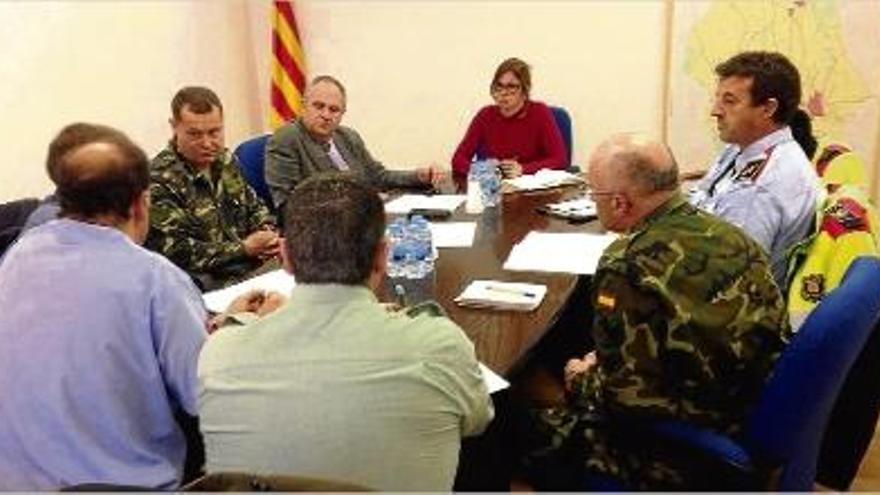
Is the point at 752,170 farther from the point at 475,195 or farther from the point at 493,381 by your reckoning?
the point at 493,381

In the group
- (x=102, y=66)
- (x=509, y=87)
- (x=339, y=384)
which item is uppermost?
(x=102, y=66)

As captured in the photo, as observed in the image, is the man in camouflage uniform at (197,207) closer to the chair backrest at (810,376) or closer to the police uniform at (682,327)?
the police uniform at (682,327)

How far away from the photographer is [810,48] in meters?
4.18

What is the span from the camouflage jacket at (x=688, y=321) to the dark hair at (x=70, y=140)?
1.06 m

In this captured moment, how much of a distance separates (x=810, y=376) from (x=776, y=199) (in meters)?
0.95

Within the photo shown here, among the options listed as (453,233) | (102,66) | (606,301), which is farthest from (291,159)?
(606,301)

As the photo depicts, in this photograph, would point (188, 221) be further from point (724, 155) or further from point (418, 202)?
point (724, 155)

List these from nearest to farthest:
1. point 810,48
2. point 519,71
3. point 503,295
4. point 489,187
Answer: point 503,295 < point 489,187 < point 519,71 < point 810,48

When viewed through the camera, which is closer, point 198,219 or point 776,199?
point 776,199

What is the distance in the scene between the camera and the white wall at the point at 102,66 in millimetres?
3164

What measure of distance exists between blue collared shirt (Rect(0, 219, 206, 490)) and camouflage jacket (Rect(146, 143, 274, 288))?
819 millimetres

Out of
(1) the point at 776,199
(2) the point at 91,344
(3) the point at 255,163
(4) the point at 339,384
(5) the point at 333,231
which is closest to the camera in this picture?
(4) the point at 339,384

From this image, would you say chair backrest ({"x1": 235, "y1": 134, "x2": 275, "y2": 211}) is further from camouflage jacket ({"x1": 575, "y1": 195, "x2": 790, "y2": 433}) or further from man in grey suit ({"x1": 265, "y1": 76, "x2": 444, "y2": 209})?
camouflage jacket ({"x1": 575, "y1": 195, "x2": 790, "y2": 433})

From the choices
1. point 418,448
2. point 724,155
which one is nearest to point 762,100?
point 724,155
